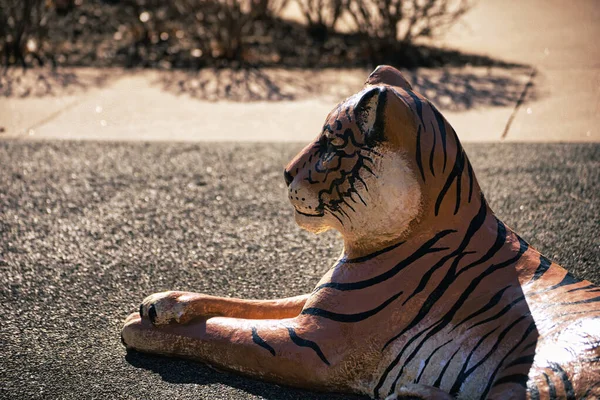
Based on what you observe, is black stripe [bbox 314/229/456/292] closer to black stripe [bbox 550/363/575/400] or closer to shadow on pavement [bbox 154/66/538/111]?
black stripe [bbox 550/363/575/400]

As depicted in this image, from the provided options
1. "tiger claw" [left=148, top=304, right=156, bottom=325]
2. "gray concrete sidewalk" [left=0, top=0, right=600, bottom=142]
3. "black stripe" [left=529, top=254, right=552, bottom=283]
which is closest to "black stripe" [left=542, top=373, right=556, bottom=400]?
"black stripe" [left=529, top=254, right=552, bottom=283]

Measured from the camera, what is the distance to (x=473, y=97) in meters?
8.19

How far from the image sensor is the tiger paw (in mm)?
3580

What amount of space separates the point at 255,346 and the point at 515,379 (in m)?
1.05

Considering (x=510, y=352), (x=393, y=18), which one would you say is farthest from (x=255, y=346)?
(x=393, y=18)

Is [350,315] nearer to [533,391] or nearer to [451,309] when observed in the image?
[451,309]

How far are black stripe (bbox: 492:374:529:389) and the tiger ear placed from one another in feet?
3.12

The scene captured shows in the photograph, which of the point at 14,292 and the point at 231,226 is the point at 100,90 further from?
the point at 14,292

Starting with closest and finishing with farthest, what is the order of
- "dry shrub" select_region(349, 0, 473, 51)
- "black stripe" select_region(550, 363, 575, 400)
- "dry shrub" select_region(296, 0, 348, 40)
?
"black stripe" select_region(550, 363, 575, 400), "dry shrub" select_region(349, 0, 473, 51), "dry shrub" select_region(296, 0, 348, 40)

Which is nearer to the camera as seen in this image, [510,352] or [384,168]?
[510,352]

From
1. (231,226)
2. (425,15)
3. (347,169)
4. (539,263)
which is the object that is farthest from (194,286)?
(425,15)

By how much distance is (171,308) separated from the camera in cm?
359

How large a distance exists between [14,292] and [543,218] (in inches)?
127

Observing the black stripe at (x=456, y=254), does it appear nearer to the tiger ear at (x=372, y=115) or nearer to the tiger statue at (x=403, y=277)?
the tiger statue at (x=403, y=277)
